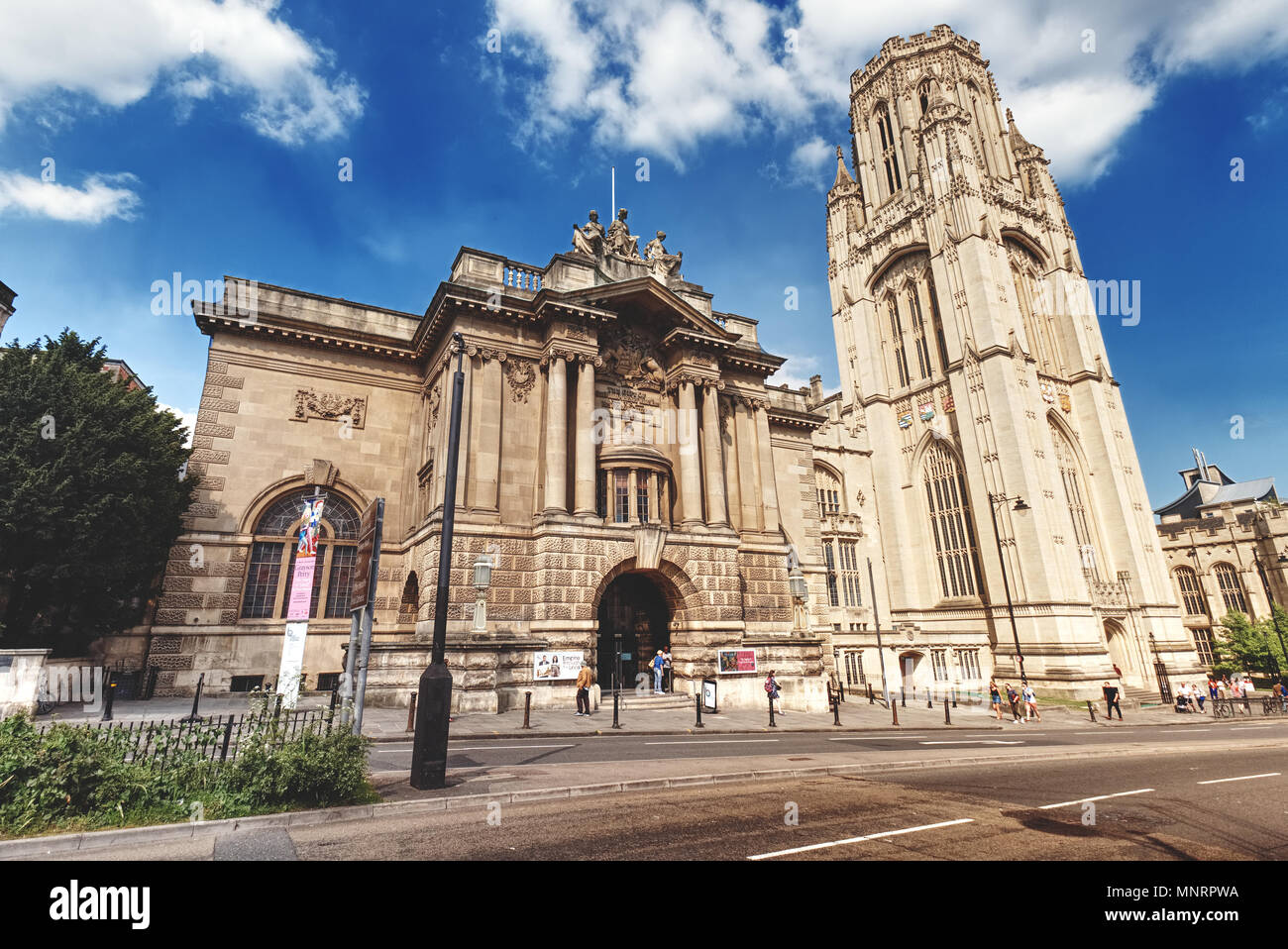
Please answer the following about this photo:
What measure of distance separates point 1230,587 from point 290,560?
3018 inches

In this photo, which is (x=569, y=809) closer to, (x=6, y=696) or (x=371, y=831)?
(x=371, y=831)

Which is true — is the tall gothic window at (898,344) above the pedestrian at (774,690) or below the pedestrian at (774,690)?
above

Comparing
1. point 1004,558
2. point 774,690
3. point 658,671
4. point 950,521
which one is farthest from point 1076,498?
point 658,671

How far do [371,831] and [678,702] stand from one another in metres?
17.1

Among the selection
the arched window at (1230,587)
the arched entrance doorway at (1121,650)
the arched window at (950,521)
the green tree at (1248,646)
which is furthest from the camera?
the arched window at (1230,587)

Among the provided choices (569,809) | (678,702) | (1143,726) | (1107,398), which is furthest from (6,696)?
(1107,398)

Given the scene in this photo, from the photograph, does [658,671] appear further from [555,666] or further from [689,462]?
[689,462]

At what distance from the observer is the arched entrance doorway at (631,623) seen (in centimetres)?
2555

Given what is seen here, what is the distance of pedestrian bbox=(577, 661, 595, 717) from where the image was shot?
1964 centimetres

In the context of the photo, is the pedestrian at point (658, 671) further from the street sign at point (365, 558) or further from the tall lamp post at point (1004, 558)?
the tall lamp post at point (1004, 558)

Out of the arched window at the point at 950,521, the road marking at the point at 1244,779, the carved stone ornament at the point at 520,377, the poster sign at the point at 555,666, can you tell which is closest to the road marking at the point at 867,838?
the road marking at the point at 1244,779

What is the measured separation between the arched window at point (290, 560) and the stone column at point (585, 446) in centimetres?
868

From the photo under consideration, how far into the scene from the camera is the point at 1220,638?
55062 millimetres

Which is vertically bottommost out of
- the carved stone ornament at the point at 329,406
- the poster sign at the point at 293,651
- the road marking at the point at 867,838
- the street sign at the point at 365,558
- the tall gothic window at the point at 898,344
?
the road marking at the point at 867,838
